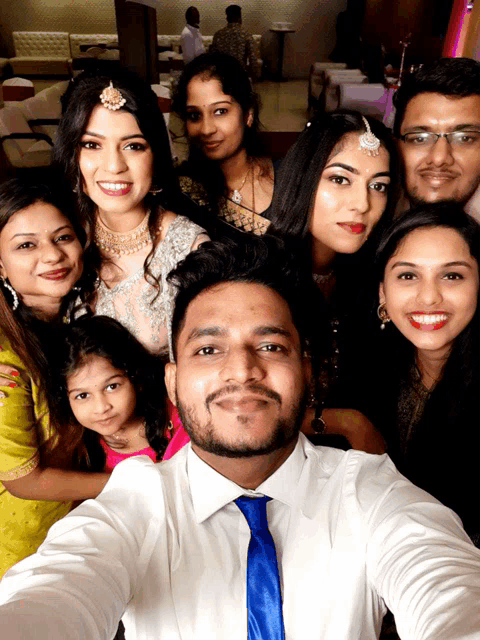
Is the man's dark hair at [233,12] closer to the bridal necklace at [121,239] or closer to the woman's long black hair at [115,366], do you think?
the bridal necklace at [121,239]

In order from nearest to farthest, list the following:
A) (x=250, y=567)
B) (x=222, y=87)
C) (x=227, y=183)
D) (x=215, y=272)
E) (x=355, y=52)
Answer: (x=250, y=567) < (x=215, y=272) < (x=222, y=87) < (x=227, y=183) < (x=355, y=52)

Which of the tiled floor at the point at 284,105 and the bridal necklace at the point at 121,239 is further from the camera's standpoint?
the tiled floor at the point at 284,105

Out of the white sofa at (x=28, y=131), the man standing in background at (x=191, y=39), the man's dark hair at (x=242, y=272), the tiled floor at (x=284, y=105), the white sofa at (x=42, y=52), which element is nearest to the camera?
the man's dark hair at (x=242, y=272)

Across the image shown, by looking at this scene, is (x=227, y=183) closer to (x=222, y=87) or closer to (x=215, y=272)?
(x=222, y=87)

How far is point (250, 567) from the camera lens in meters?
1.05

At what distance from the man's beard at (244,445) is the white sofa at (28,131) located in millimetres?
3822

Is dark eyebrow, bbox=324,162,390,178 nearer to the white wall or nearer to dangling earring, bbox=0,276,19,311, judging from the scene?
dangling earring, bbox=0,276,19,311

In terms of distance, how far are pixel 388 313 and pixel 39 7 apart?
13.4 meters

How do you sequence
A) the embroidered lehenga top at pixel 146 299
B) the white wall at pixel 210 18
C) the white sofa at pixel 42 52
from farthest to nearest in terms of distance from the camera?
the white wall at pixel 210 18 → the white sofa at pixel 42 52 → the embroidered lehenga top at pixel 146 299

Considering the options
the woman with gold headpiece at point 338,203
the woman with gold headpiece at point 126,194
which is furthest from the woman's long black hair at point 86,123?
the woman with gold headpiece at point 338,203

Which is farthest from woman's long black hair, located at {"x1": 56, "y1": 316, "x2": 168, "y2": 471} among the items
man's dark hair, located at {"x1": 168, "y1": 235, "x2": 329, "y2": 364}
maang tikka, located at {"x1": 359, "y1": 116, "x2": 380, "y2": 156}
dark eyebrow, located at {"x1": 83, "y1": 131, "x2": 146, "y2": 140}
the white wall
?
the white wall

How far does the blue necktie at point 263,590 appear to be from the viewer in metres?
1.02

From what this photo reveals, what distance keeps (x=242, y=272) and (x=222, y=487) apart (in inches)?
21.0

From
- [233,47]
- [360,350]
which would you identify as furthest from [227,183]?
[233,47]
